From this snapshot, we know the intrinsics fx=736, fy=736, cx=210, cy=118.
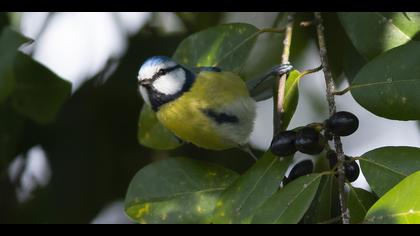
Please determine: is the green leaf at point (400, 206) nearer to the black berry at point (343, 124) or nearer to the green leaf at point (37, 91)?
the black berry at point (343, 124)

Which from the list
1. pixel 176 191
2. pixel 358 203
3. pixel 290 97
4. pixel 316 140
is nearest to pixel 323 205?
pixel 358 203

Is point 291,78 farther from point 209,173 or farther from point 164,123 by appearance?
point 164,123

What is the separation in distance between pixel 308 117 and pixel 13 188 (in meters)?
1.49

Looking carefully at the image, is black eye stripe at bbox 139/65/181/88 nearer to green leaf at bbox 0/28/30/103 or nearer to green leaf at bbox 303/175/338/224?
green leaf at bbox 0/28/30/103

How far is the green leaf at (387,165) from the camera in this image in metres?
1.86

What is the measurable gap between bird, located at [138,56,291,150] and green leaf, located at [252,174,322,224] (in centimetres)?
72

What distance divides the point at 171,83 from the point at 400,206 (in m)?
1.25

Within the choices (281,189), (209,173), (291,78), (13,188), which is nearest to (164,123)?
(209,173)

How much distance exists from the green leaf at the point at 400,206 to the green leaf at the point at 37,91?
1601mm

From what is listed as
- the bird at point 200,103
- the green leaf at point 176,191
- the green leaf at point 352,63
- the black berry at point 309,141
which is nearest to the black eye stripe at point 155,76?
the bird at point 200,103

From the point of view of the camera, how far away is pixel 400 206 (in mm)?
1627

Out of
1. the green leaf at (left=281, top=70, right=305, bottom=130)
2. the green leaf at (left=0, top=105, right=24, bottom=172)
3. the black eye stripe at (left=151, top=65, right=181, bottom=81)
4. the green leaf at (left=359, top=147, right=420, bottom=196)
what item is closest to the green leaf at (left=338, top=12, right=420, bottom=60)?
the green leaf at (left=281, top=70, right=305, bottom=130)

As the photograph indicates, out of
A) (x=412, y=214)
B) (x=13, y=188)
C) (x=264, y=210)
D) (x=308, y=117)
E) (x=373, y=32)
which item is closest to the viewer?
(x=412, y=214)

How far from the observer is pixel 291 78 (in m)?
2.10
